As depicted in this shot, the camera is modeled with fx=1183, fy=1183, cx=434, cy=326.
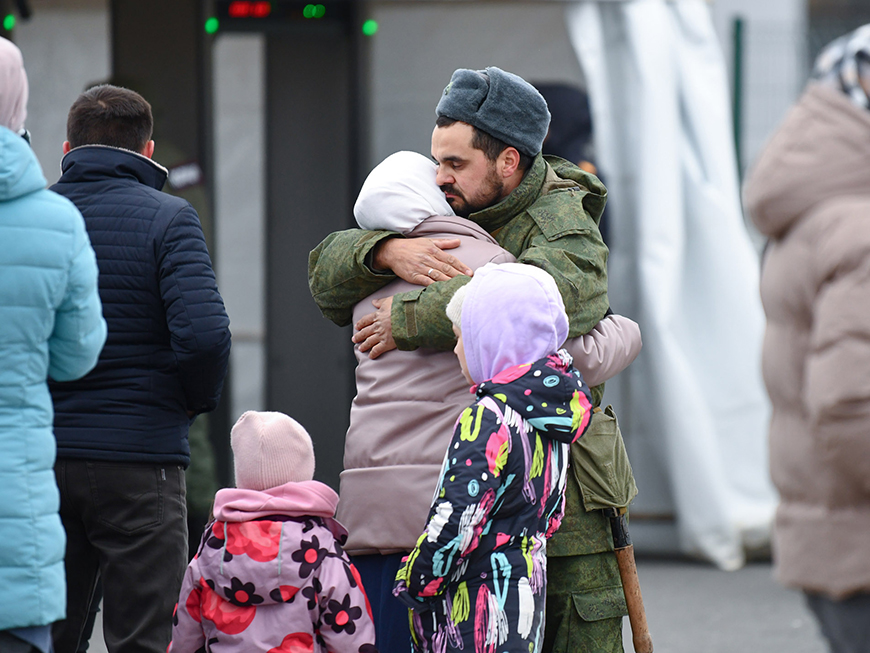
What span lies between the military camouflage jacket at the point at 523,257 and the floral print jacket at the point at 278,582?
0.45 metres

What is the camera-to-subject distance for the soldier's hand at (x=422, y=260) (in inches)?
99.0

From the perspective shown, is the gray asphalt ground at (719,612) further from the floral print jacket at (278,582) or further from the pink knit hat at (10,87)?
the pink knit hat at (10,87)

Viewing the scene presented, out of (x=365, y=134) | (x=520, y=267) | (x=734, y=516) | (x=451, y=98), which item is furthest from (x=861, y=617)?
(x=365, y=134)

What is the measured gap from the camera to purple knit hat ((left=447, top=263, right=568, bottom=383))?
2305mm

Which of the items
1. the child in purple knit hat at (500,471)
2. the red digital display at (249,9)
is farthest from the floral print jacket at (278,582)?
the red digital display at (249,9)

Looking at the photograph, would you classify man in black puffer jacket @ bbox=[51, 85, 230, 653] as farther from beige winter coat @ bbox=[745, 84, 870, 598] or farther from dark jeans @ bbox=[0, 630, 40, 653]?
beige winter coat @ bbox=[745, 84, 870, 598]

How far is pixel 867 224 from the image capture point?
1755 millimetres

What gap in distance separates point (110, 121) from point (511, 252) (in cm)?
107

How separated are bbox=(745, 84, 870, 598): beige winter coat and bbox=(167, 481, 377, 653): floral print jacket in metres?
0.98

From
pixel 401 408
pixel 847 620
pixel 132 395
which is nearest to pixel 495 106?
pixel 401 408

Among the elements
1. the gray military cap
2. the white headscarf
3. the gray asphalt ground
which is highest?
the gray military cap

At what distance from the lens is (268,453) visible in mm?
2631

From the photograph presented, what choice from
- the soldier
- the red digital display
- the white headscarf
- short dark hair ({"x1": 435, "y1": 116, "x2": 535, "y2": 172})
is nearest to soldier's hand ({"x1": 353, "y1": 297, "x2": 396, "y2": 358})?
the soldier

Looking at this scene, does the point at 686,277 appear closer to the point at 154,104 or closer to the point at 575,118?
the point at 575,118
